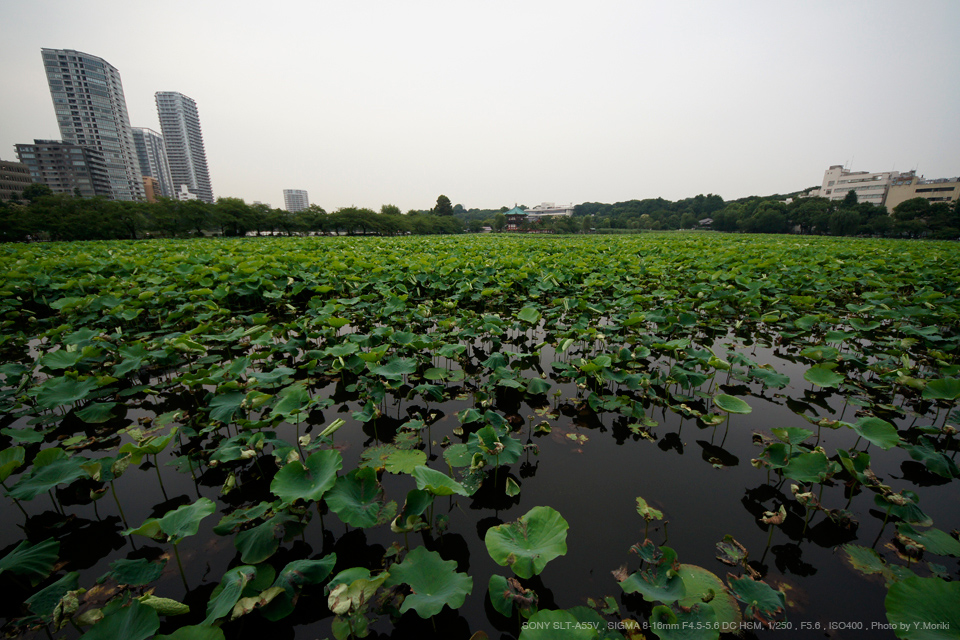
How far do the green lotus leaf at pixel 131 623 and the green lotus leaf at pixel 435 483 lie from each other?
2.72 feet

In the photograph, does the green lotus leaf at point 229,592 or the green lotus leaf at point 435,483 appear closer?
the green lotus leaf at point 229,592

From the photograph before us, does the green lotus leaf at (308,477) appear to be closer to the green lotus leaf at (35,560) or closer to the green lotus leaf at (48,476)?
the green lotus leaf at (35,560)

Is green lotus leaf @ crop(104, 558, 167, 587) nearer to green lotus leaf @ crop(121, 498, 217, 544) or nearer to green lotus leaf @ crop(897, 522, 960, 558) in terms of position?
green lotus leaf @ crop(121, 498, 217, 544)

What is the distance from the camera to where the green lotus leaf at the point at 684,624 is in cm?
110

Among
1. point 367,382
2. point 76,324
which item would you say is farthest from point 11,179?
point 367,382

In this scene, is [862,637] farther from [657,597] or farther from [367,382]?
[367,382]

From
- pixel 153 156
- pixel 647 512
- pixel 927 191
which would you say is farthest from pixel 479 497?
pixel 153 156

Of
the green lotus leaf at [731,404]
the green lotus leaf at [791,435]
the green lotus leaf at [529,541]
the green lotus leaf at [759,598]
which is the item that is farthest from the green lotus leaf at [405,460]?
the green lotus leaf at [791,435]

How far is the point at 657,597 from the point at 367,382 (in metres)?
2.39

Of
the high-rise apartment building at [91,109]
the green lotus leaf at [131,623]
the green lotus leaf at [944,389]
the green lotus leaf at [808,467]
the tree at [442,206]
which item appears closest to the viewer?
the green lotus leaf at [131,623]

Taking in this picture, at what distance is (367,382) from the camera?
2.94m

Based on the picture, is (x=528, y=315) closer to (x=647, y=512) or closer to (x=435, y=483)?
(x=647, y=512)

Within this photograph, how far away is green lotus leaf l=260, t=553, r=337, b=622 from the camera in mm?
1218

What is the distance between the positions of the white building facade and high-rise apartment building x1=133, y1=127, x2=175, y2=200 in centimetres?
18464
